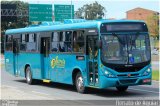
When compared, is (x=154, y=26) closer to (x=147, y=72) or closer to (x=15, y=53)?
(x=15, y=53)

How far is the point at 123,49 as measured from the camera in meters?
18.2

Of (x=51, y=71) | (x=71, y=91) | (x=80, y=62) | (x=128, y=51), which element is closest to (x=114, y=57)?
(x=128, y=51)

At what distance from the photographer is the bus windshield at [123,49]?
18141mm

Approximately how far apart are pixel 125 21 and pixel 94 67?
2062 mm

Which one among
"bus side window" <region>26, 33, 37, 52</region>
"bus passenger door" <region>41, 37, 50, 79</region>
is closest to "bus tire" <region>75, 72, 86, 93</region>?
"bus passenger door" <region>41, 37, 50, 79</region>

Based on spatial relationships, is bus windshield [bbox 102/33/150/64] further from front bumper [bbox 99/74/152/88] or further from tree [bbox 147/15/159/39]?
tree [bbox 147/15/159/39]

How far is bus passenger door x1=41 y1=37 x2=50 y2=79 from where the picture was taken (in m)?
23.2

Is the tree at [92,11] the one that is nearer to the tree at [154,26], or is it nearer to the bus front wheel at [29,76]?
the tree at [154,26]

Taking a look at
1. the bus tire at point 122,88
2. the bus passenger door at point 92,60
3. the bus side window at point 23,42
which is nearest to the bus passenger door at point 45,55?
the bus side window at point 23,42

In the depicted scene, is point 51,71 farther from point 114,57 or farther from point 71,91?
point 114,57

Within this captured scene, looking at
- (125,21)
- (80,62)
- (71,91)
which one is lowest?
(71,91)

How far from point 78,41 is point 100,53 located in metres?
1.83

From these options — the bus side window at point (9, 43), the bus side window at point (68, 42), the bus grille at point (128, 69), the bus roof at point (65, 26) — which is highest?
the bus roof at point (65, 26)

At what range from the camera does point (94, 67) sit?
18.6 m
